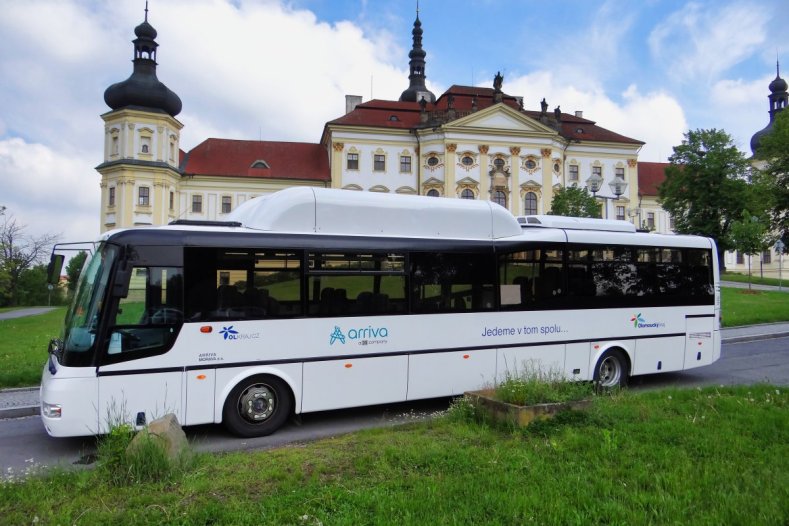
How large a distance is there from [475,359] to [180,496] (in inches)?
208

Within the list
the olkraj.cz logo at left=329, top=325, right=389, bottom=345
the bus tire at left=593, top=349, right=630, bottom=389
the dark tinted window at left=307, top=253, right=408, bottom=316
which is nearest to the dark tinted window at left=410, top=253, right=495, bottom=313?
the dark tinted window at left=307, top=253, right=408, bottom=316

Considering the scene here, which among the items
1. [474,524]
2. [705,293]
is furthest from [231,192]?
[474,524]

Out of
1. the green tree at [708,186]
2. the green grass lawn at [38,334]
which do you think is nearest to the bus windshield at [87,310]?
the green grass lawn at [38,334]

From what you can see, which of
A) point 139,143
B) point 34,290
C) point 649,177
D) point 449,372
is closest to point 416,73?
point 649,177

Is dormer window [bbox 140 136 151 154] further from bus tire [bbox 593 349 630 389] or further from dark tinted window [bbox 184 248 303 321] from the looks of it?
bus tire [bbox 593 349 630 389]

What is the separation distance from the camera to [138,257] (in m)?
6.98

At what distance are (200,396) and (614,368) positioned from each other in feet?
24.0

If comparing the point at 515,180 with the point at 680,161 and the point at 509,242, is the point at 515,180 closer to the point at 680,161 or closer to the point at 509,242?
the point at 680,161

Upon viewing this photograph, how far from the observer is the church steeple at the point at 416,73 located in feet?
258

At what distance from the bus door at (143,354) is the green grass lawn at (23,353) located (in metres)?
4.65

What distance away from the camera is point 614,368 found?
34.3 feet

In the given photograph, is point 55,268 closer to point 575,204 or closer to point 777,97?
point 575,204

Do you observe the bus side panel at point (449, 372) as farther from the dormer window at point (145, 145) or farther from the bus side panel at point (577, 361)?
the dormer window at point (145, 145)

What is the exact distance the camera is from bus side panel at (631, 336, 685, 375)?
10.6 metres
